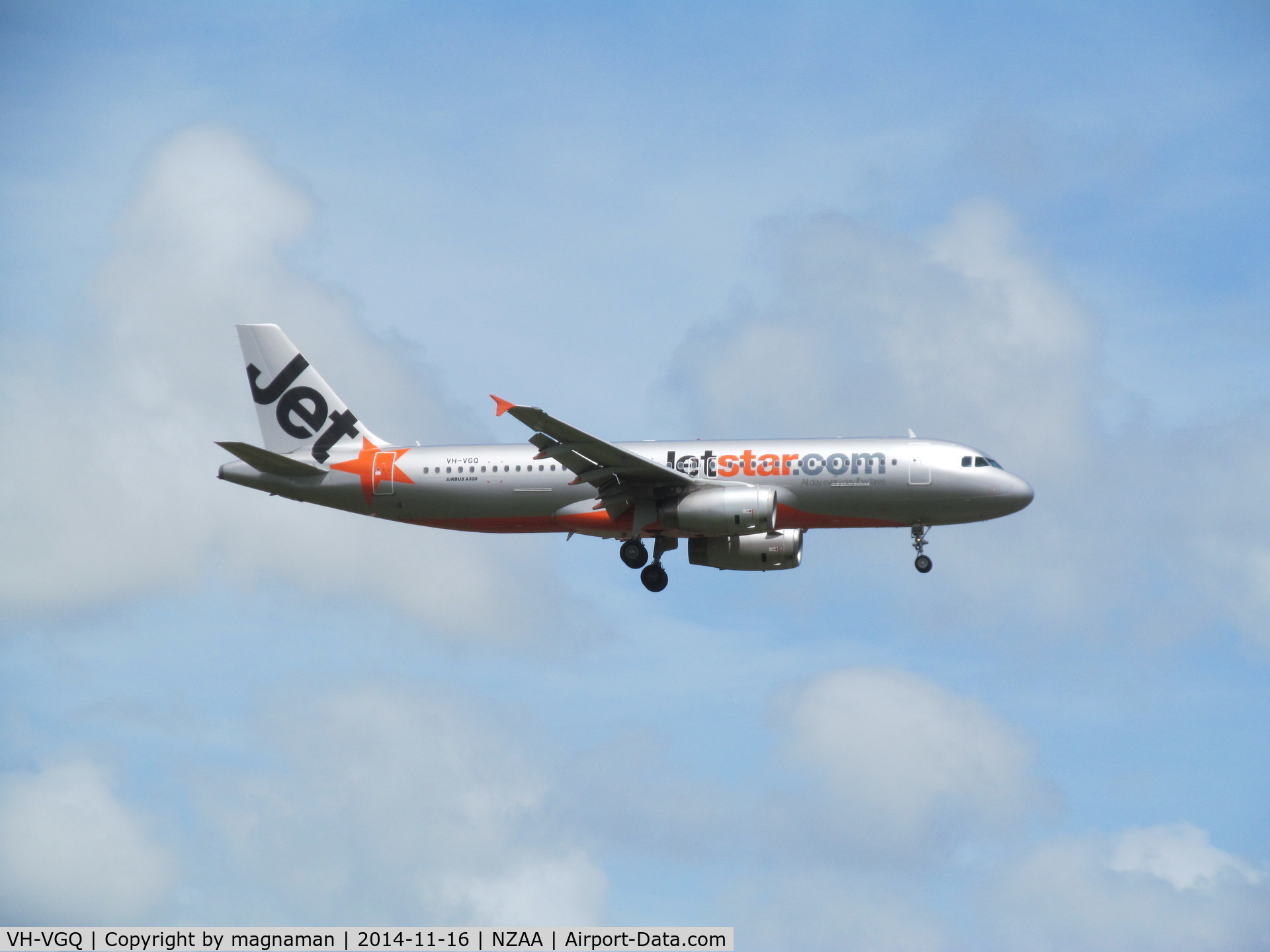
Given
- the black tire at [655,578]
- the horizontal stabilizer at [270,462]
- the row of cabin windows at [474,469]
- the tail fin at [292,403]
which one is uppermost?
the tail fin at [292,403]

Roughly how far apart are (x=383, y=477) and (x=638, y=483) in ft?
31.6

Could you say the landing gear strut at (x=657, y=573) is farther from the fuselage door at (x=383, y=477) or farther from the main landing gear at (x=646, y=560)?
the fuselage door at (x=383, y=477)

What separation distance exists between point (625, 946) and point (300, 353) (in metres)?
30.4

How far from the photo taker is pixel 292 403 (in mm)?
58875

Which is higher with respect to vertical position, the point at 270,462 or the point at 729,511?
the point at 270,462

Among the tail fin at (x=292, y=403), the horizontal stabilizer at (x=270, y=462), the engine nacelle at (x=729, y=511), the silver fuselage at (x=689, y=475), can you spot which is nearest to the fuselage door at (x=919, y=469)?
the silver fuselage at (x=689, y=475)

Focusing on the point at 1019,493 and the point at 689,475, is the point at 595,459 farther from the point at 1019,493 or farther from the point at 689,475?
the point at 1019,493

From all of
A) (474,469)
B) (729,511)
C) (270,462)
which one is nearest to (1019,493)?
(729,511)

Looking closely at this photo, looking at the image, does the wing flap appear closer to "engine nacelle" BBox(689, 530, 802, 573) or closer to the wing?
the wing

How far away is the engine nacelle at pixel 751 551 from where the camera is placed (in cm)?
5469

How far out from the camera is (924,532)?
5191 centimetres

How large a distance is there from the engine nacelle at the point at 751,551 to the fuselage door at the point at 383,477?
35.8ft

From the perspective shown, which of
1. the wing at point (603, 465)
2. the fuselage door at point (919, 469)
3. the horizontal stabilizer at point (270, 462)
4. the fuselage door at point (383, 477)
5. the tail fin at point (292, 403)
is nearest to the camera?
the wing at point (603, 465)

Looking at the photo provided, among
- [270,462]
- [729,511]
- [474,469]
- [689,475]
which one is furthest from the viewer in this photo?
[270,462]
